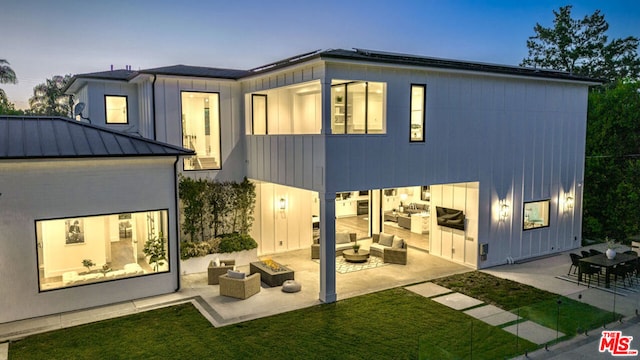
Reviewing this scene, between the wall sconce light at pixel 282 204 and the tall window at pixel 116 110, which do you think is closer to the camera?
the wall sconce light at pixel 282 204

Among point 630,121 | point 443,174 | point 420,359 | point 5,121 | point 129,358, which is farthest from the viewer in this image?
point 630,121

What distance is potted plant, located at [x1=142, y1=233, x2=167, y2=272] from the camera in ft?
42.0

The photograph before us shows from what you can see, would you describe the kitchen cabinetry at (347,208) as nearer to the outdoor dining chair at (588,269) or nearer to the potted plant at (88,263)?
the outdoor dining chair at (588,269)

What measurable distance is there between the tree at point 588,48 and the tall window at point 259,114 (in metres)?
25.5

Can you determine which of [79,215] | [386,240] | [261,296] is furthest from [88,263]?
[386,240]

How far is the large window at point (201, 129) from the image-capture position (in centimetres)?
1655

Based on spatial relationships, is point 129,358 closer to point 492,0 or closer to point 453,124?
point 453,124

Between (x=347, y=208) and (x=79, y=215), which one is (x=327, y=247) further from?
(x=347, y=208)

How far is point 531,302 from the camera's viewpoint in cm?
1220

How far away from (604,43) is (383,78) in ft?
88.8

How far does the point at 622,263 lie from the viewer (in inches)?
536

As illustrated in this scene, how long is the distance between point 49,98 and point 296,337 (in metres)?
46.8

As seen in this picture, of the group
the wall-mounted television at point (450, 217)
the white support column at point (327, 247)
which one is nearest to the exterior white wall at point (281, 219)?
the wall-mounted television at point (450, 217)

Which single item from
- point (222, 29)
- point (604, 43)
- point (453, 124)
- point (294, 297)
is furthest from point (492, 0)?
point (294, 297)
